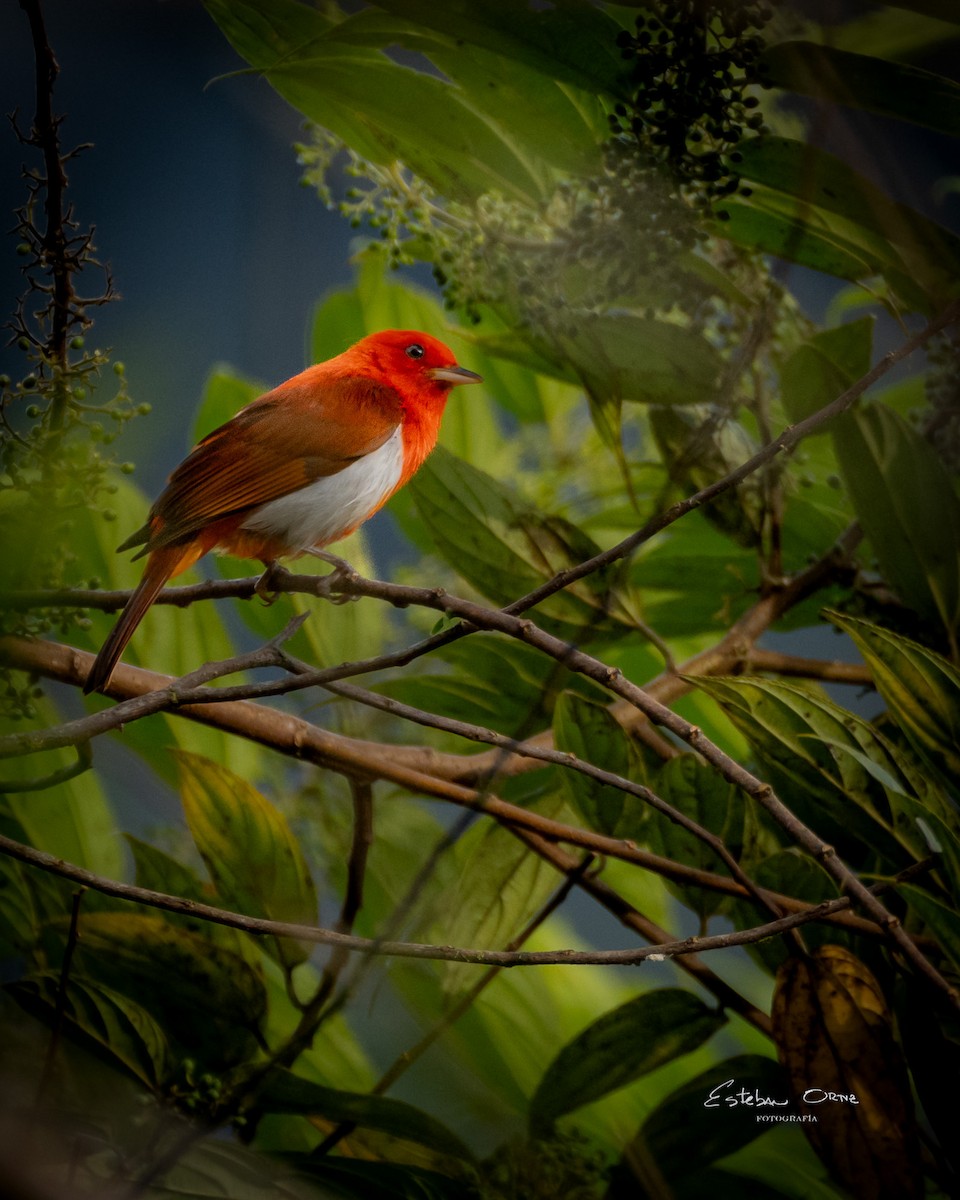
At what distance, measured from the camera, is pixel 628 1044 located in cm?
65

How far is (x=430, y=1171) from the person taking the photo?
1.95 ft

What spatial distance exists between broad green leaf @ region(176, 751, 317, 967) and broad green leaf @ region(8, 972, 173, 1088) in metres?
0.08

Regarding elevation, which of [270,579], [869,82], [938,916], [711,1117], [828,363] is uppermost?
[869,82]

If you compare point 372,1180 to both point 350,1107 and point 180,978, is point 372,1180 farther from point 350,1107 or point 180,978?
point 180,978

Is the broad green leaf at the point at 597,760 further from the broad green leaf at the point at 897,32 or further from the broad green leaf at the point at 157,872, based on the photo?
the broad green leaf at the point at 897,32

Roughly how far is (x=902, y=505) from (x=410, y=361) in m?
0.33

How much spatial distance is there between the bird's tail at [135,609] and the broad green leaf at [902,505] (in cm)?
43

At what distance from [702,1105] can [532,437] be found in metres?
0.48

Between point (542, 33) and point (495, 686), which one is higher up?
point (542, 33)

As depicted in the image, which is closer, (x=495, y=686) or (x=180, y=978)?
(x=180, y=978)

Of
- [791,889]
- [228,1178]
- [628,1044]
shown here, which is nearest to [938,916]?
[791,889]

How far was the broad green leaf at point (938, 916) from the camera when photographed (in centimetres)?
60

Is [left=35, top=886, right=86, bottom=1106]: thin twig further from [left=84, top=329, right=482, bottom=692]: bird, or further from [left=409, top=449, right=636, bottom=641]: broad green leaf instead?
[left=409, top=449, right=636, bottom=641]: broad green leaf

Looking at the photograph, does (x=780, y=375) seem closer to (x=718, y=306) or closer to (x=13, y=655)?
(x=718, y=306)
